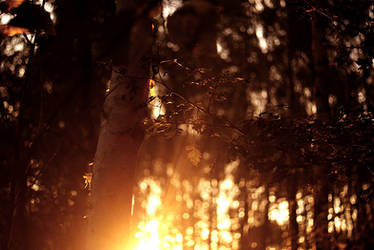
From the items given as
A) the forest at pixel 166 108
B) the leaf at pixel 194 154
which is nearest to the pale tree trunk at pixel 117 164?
the forest at pixel 166 108

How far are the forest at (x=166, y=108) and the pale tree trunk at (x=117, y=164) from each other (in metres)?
0.01

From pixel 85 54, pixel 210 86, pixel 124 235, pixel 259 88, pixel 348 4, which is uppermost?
pixel 259 88

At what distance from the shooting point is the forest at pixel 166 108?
148 centimetres

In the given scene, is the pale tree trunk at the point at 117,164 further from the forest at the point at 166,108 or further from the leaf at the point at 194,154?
the leaf at the point at 194,154

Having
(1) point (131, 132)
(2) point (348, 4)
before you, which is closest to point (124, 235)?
(1) point (131, 132)

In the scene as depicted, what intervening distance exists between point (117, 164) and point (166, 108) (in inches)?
59.7

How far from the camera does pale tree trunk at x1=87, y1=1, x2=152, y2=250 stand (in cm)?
308

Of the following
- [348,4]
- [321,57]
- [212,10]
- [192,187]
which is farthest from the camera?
[192,187]

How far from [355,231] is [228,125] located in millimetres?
6013

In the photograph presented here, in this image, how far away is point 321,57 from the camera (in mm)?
6848

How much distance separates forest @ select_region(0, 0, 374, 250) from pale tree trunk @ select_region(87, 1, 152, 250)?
1 cm

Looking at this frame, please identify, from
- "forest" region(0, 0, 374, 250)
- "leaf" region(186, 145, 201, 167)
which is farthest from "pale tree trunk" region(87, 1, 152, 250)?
"leaf" region(186, 145, 201, 167)

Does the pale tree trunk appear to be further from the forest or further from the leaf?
the leaf

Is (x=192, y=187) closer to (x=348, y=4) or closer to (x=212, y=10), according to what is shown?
(x=348, y=4)
